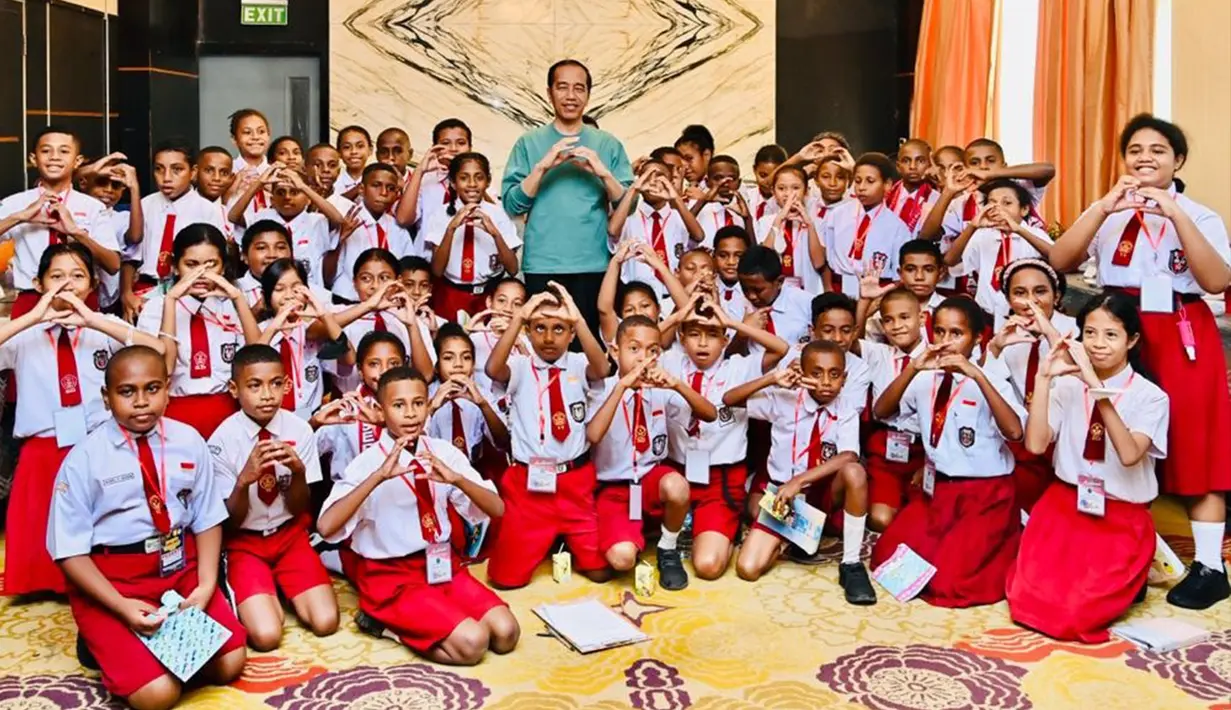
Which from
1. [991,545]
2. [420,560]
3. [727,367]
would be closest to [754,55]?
[727,367]

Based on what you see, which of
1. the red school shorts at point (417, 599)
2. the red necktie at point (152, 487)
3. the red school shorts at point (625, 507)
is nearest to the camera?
the red necktie at point (152, 487)

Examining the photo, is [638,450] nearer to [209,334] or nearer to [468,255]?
[468,255]

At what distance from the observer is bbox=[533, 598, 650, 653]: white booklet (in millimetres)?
3357

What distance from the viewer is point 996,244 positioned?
190 inches

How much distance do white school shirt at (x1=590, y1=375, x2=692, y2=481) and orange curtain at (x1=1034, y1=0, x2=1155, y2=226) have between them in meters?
2.75

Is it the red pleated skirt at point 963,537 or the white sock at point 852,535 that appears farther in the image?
the white sock at point 852,535

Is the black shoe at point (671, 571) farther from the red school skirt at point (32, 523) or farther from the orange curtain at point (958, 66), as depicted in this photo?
the orange curtain at point (958, 66)

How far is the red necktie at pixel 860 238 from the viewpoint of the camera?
531 centimetres

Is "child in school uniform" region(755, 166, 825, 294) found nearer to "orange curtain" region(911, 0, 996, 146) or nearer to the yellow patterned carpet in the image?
the yellow patterned carpet

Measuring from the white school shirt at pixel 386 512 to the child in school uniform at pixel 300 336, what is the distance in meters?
0.84

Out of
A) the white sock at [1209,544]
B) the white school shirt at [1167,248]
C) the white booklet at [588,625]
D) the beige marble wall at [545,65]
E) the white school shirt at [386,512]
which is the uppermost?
the beige marble wall at [545,65]

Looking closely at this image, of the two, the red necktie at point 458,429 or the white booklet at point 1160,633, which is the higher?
the red necktie at point 458,429

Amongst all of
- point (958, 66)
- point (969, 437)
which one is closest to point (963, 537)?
point (969, 437)

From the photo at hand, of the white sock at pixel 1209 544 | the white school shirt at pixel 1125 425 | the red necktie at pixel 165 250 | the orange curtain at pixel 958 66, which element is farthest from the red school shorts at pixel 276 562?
the orange curtain at pixel 958 66
